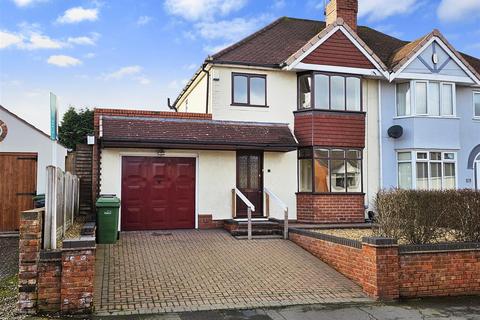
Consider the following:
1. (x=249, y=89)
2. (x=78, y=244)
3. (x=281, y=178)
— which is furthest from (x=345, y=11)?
(x=78, y=244)

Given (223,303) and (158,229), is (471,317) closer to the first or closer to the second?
(223,303)

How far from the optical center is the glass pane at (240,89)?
15377 mm

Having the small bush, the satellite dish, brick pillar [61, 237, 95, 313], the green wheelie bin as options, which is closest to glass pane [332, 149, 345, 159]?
the satellite dish

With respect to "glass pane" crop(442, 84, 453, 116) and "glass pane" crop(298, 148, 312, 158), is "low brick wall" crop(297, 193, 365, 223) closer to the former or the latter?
"glass pane" crop(298, 148, 312, 158)

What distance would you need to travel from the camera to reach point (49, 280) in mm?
7141

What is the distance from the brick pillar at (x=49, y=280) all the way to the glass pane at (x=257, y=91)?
9693mm

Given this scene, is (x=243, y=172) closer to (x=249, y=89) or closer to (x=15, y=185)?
(x=249, y=89)

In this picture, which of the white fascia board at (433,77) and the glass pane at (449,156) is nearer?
the white fascia board at (433,77)

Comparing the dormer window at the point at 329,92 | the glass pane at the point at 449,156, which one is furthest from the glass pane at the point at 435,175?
the dormer window at the point at 329,92

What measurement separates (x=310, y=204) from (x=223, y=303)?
803cm

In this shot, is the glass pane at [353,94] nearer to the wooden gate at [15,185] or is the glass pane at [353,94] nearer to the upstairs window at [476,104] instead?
the upstairs window at [476,104]

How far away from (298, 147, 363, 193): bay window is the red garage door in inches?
154

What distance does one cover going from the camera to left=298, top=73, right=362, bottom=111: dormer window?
616 inches

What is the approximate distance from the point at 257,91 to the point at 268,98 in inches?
17.8
